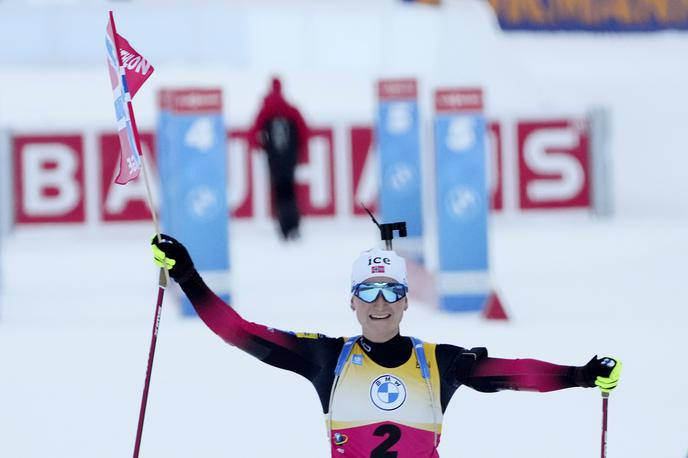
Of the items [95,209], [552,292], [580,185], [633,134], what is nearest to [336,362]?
[552,292]

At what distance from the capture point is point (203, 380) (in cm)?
795

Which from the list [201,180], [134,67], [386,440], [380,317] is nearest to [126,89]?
[134,67]

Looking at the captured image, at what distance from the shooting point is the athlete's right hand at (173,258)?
444 cm

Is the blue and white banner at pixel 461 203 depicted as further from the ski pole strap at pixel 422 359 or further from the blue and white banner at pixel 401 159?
the ski pole strap at pixel 422 359

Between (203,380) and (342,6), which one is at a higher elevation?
(342,6)

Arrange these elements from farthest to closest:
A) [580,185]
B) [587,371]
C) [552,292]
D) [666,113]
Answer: [666,113] → [580,185] → [552,292] → [587,371]

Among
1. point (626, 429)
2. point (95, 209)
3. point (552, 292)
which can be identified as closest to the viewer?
point (626, 429)

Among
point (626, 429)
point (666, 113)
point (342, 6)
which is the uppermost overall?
point (342, 6)

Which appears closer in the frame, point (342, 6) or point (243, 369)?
point (243, 369)

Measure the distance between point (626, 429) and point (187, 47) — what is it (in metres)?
15.9

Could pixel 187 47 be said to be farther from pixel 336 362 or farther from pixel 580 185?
pixel 336 362

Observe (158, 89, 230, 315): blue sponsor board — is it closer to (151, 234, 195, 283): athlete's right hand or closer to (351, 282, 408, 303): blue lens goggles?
(151, 234, 195, 283): athlete's right hand

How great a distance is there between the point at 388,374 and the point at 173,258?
720 millimetres

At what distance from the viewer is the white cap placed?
4445 millimetres
